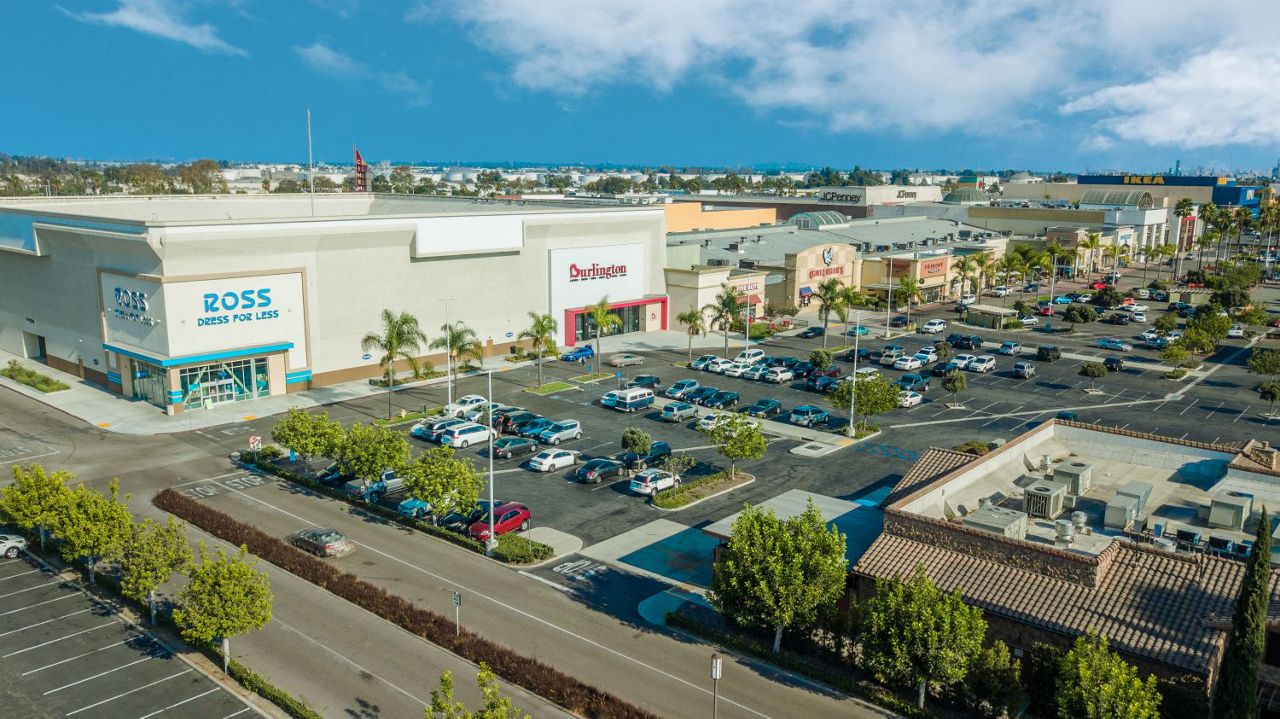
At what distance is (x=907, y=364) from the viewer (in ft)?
270

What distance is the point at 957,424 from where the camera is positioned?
215 ft

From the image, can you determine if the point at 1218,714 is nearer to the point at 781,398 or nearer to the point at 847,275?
the point at 781,398

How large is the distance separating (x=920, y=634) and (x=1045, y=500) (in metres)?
9.84

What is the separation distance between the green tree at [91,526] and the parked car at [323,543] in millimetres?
7614

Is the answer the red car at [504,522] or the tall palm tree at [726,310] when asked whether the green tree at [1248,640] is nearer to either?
the red car at [504,522]

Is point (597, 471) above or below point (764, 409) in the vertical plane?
below

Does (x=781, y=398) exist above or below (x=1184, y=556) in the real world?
below

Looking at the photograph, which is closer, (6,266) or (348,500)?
(348,500)

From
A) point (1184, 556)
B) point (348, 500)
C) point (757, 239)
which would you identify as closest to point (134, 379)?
point (348, 500)

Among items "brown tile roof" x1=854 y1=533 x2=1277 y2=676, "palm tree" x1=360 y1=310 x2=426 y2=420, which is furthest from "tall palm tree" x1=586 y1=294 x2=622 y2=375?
"brown tile roof" x1=854 y1=533 x2=1277 y2=676

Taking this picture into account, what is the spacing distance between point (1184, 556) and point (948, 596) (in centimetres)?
755

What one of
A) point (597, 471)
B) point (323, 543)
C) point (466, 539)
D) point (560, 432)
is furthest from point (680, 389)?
point (323, 543)

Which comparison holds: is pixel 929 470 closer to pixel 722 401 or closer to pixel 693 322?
pixel 722 401

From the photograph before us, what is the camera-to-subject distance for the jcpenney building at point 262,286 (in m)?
64.4
